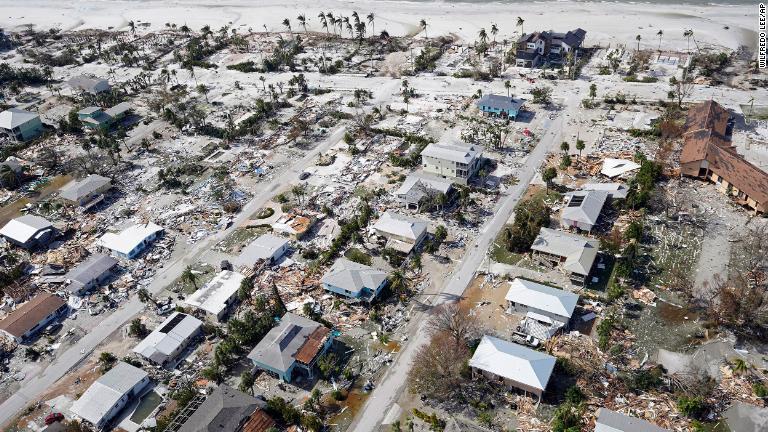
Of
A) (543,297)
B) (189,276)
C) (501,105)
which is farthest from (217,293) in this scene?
(501,105)

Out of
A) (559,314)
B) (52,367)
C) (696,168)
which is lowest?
(52,367)

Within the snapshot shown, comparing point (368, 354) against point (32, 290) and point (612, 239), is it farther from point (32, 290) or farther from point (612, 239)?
point (32, 290)

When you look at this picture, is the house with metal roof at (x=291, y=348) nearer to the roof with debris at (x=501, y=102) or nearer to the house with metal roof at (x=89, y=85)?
the roof with debris at (x=501, y=102)

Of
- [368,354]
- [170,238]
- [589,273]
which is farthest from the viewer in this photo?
[170,238]

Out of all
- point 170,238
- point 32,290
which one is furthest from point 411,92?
point 32,290

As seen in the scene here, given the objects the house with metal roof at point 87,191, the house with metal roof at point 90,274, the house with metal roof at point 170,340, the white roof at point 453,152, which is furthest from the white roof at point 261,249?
the house with metal roof at point 87,191
